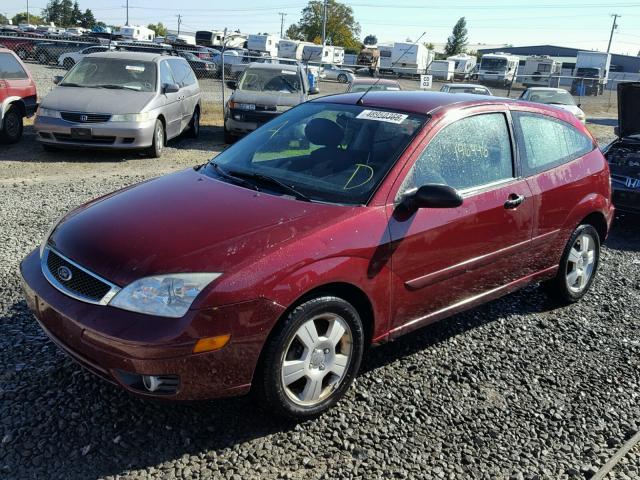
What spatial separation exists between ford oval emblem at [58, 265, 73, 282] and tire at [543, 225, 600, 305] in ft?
11.9

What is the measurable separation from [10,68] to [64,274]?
30.8 feet

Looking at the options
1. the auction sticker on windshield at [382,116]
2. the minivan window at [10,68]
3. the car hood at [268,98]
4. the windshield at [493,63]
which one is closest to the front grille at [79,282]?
the auction sticker on windshield at [382,116]

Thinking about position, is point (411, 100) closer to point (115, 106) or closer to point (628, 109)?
point (628, 109)

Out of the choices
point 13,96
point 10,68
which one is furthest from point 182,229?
point 10,68

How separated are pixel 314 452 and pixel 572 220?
2884 mm

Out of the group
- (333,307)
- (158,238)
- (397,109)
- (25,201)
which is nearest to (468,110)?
(397,109)

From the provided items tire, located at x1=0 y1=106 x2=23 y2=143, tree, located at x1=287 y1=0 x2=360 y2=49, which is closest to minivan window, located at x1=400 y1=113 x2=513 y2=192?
tire, located at x1=0 y1=106 x2=23 y2=143

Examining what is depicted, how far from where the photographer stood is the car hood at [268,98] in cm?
1229

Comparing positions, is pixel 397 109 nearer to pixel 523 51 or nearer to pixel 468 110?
pixel 468 110

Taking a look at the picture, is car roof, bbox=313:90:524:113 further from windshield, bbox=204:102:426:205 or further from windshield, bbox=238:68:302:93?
windshield, bbox=238:68:302:93

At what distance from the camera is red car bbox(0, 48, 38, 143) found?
10430 mm

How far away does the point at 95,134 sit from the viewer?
9656 mm

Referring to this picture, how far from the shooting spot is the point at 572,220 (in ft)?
15.4

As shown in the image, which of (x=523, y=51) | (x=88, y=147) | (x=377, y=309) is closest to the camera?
(x=377, y=309)
